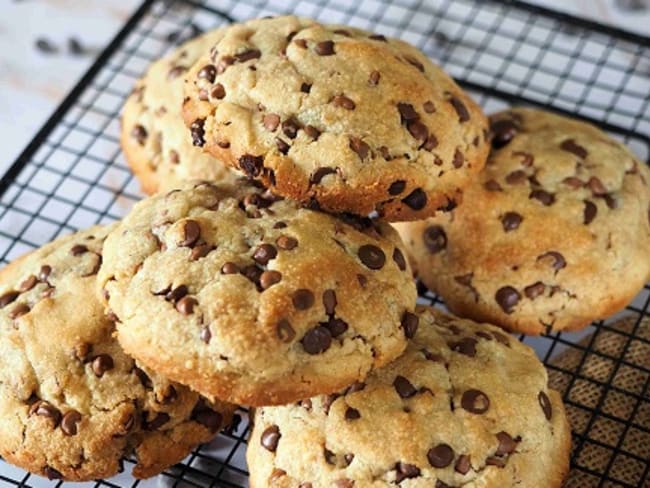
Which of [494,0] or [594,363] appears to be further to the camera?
[494,0]

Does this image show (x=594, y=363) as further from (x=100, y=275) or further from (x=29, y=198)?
(x=29, y=198)

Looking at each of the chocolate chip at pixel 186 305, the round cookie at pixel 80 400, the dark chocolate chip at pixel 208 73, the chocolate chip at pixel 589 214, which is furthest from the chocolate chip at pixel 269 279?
the chocolate chip at pixel 589 214

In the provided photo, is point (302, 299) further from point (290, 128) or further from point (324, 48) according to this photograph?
point (324, 48)

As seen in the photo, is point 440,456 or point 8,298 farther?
point 8,298

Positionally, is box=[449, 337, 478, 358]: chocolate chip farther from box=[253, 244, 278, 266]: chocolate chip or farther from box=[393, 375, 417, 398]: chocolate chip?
box=[253, 244, 278, 266]: chocolate chip

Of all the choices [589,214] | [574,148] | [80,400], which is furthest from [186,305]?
[574,148]

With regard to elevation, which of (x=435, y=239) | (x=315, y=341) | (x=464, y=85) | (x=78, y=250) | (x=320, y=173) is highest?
(x=320, y=173)

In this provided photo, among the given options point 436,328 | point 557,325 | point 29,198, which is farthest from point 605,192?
point 29,198
